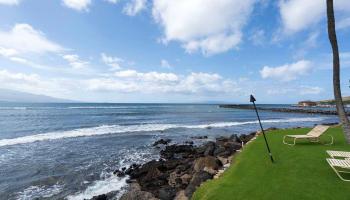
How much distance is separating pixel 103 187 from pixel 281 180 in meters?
9.78

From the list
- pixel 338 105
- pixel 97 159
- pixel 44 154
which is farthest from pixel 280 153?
pixel 44 154

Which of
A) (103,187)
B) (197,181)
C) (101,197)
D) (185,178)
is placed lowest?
(103,187)

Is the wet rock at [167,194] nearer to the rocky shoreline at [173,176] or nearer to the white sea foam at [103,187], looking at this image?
the rocky shoreline at [173,176]

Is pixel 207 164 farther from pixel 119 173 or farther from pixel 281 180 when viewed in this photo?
pixel 119 173

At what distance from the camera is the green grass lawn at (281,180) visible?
7.73 metres

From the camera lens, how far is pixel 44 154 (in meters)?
23.2

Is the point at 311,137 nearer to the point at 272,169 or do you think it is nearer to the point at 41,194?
the point at 272,169

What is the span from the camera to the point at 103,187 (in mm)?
14773

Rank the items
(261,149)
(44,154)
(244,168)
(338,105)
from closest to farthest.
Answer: (338,105), (244,168), (261,149), (44,154)

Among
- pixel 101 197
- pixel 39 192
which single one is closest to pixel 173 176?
pixel 101 197

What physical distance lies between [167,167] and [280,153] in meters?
7.38

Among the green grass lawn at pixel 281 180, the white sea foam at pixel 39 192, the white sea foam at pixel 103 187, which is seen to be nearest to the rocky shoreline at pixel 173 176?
the white sea foam at pixel 103 187

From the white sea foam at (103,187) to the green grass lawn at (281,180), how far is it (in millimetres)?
6491

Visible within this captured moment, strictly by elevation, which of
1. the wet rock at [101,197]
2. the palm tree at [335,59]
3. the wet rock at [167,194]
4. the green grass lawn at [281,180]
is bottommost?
the wet rock at [101,197]
